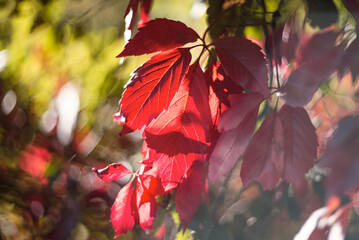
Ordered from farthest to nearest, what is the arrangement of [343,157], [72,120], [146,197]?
[72,120]
[146,197]
[343,157]

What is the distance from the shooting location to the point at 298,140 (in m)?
0.22

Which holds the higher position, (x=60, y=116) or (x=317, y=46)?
(x=317, y=46)

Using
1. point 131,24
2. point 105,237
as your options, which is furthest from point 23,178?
point 131,24

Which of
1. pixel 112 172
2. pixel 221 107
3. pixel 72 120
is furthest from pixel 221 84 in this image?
pixel 72 120

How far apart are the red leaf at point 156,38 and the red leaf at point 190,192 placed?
90mm

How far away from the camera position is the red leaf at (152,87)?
245 millimetres

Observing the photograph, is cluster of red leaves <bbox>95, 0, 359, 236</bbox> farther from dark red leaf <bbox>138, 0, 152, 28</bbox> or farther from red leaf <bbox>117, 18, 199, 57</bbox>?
dark red leaf <bbox>138, 0, 152, 28</bbox>

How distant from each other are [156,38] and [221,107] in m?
0.07

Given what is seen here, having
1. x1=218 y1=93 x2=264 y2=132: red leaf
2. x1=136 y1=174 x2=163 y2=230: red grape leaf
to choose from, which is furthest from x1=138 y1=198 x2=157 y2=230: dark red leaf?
x1=218 y1=93 x2=264 y2=132: red leaf

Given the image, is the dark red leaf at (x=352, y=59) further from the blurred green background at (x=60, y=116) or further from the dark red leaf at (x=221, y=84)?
the blurred green background at (x=60, y=116)

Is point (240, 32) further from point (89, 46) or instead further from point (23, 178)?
point (23, 178)

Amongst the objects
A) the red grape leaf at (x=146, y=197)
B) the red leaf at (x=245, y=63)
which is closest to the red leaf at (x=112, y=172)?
the red grape leaf at (x=146, y=197)

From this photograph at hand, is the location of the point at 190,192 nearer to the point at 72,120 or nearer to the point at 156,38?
the point at 156,38

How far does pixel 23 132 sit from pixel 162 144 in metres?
0.41
